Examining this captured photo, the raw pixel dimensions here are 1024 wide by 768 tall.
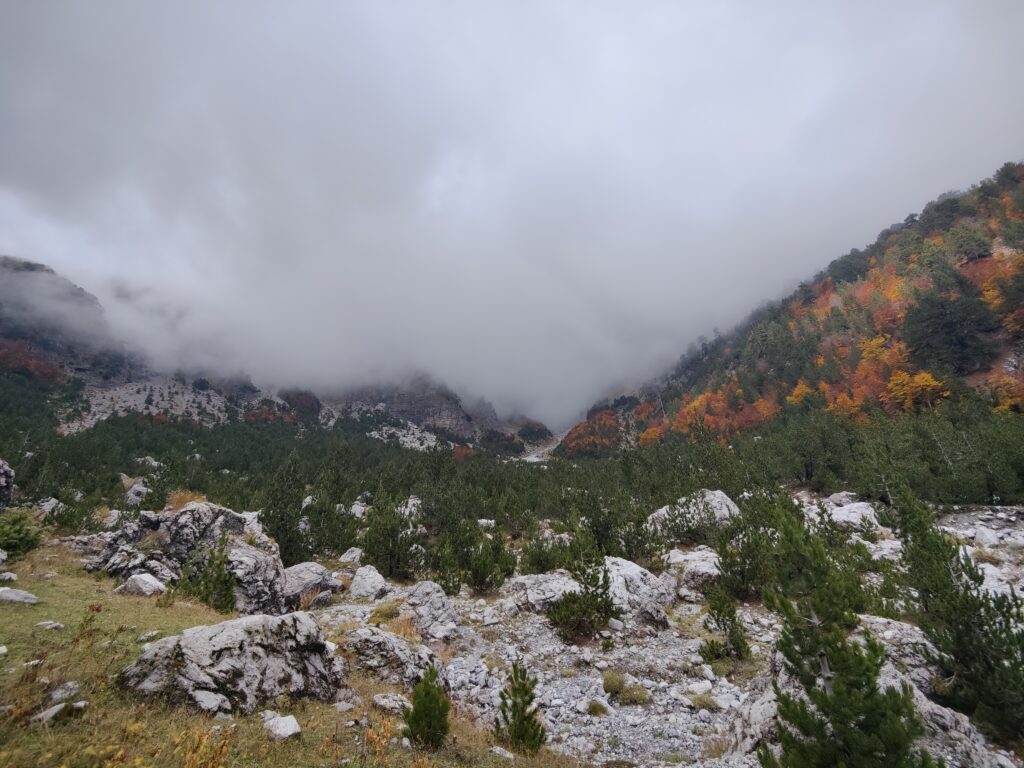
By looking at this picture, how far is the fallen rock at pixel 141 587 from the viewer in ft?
50.4

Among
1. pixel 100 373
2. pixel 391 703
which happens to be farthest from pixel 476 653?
pixel 100 373

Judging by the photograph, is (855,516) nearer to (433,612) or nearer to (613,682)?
(613,682)

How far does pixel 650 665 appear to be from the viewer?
16000mm

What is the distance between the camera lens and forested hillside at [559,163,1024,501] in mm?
46781

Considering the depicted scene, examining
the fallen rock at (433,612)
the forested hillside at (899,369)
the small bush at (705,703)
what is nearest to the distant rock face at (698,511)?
the forested hillside at (899,369)

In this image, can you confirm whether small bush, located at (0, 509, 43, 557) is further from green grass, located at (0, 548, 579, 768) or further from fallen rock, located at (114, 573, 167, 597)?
green grass, located at (0, 548, 579, 768)

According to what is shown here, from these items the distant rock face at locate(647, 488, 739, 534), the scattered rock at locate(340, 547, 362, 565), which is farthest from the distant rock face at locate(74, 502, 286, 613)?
the distant rock face at locate(647, 488, 739, 534)

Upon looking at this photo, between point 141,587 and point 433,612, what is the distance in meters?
11.8

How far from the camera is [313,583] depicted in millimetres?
25562

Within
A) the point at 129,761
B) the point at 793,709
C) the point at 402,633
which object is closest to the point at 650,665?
the point at 793,709

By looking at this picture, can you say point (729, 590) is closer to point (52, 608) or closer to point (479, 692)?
point (479, 692)

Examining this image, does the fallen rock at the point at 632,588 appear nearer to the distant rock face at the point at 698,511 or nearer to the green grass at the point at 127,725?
the green grass at the point at 127,725

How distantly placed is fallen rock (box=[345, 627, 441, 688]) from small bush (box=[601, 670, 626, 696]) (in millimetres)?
5927

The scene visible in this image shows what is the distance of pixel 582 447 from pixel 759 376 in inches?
2611
